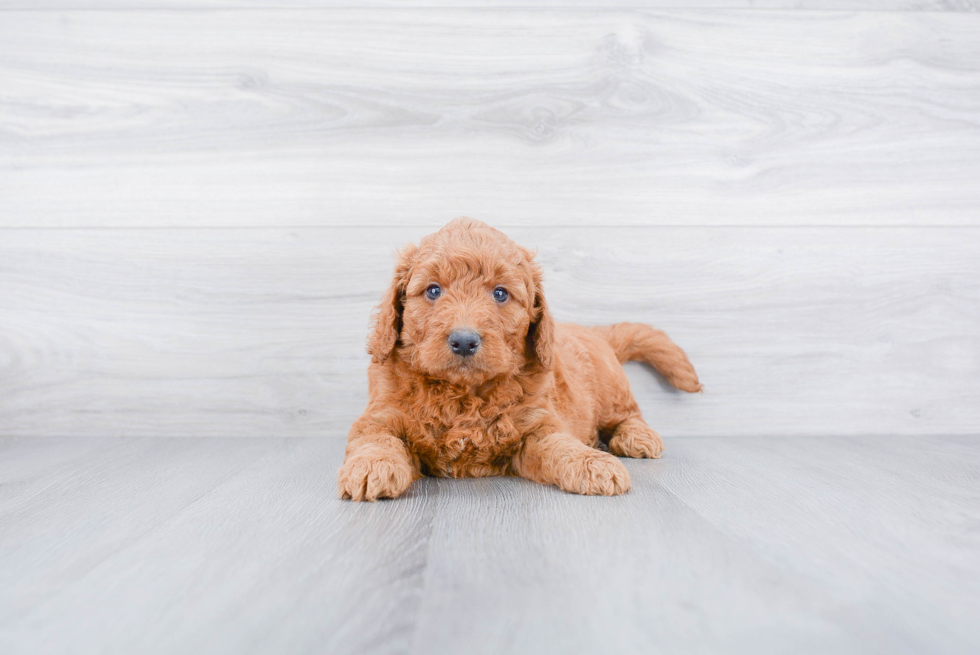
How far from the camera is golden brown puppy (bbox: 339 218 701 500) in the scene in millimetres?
1445

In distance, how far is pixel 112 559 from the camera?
103 cm

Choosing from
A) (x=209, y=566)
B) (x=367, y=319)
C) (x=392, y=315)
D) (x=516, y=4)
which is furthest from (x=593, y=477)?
(x=516, y=4)

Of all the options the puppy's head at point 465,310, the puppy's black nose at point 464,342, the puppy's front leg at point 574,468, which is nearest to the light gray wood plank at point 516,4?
the puppy's head at point 465,310

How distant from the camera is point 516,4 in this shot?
2270mm

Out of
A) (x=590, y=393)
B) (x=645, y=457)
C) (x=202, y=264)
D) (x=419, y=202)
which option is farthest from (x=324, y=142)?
(x=645, y=457)

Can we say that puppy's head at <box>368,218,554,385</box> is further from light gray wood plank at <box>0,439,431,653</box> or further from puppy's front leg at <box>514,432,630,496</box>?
light gray wood plank at <box>0,439,431,653</box>

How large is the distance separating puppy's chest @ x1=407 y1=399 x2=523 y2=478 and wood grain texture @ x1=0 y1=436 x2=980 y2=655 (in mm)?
66

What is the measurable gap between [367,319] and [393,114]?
769mm

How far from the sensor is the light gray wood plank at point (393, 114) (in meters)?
2.26

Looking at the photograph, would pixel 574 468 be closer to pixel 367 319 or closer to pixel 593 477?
pixel 593 477

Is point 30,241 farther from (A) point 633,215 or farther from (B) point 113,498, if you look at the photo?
(A) point 633,215

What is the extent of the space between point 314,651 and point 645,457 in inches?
54.7

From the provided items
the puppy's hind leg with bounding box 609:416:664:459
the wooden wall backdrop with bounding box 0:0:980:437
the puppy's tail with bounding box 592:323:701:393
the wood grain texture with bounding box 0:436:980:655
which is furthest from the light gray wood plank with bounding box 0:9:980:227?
the wood grain texture with bounding box 0:436:980:655

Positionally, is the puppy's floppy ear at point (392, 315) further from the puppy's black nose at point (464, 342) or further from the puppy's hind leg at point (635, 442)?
the puppy's hind leg at point (635, 442)
